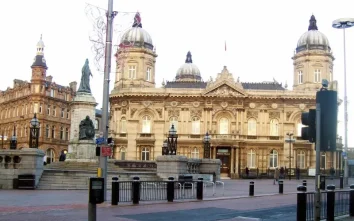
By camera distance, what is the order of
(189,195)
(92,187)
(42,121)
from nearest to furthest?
(92,187) → (189,195) → (42,121)

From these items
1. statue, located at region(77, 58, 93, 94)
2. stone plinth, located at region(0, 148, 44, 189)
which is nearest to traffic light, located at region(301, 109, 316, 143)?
stone plinth, located at region(0, 148, 44, 189)

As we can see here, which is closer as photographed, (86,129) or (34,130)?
(34,130)

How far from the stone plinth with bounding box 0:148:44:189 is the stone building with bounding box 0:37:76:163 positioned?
5776 centimetres

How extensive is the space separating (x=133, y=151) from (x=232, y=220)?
5612 cm

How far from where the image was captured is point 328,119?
1122cm

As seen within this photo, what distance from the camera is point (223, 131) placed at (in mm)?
72125

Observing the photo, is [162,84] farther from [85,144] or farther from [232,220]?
[232,220]

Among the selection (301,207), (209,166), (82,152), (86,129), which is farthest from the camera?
(209,166)

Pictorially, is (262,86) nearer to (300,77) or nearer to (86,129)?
(300,77)

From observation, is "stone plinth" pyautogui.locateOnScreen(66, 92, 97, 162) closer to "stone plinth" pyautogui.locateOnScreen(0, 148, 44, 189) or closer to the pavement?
"stone plinth" pyautogui.locateOnScreen(0, 148, 44, 189)

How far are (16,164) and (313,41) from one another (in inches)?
2179

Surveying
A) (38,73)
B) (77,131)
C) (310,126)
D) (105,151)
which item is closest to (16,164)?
(105,151)

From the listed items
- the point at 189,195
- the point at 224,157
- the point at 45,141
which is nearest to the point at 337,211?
the point at 189,195

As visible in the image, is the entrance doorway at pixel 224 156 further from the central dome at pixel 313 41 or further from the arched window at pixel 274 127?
the central dome at pixel 313 41
